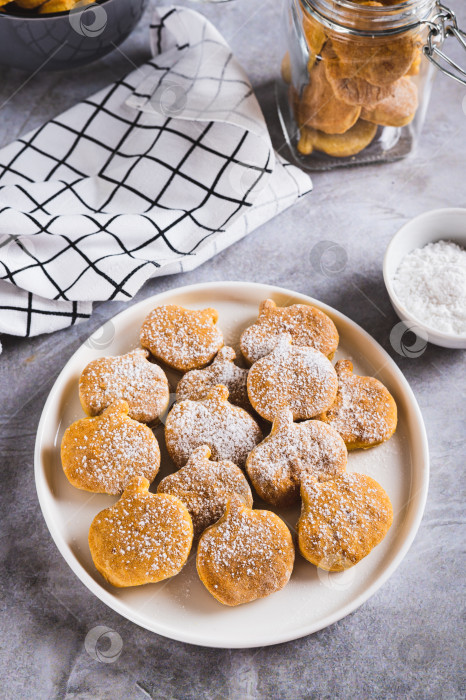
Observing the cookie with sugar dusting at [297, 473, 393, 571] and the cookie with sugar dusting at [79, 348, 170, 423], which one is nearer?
the cookie with sugar dusting at [297, 473, 393, 571]

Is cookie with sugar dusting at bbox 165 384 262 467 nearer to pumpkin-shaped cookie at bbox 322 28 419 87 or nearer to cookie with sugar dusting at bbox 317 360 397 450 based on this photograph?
cookie with sugar dusting at bbox 317 360 397 450

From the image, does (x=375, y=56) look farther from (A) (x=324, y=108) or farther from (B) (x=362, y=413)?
(B) (x=362, y=413)

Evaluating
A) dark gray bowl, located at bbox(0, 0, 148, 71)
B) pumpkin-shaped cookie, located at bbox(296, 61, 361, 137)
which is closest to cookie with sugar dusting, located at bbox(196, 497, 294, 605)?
pumpkin-shaped cookie, located at bbox(296, 61, 361, 137)

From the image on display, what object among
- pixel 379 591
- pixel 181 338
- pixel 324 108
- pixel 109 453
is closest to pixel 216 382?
pixel 181 338

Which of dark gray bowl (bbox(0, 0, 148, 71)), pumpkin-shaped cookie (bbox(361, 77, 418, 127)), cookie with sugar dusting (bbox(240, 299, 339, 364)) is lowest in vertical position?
cookie with sugar dusting (bbox(240, 299, 339, 364))

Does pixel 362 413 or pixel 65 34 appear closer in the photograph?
pixel 362 413

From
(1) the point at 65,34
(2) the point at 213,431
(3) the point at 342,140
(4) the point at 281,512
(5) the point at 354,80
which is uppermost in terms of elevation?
(1) the point at 65,34

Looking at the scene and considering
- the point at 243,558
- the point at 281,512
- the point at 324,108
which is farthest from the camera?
the point at 324,108
